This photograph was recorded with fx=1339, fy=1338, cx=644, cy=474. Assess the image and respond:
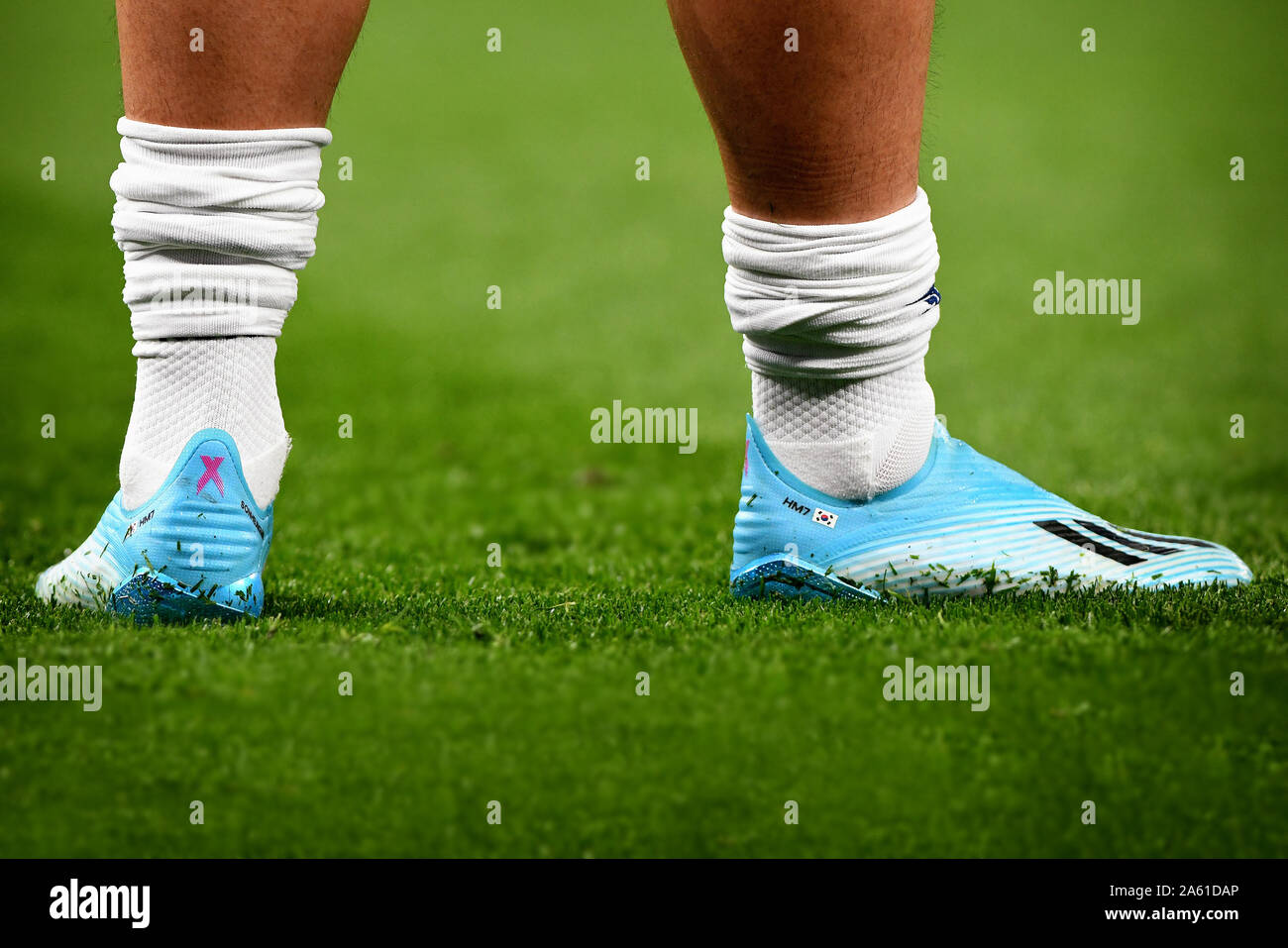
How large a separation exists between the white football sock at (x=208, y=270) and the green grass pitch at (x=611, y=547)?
0.25 meters

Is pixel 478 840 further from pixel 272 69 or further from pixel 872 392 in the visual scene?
pixel 272 69

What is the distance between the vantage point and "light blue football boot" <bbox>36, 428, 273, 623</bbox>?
5.26 feet

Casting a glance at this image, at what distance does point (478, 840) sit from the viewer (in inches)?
47.6

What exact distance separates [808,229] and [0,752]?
1024 mm

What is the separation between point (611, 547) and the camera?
2584 mm

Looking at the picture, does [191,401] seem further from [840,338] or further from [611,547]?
[611,547]

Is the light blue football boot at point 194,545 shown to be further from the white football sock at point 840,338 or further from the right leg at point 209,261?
the white football sock at point 840,338

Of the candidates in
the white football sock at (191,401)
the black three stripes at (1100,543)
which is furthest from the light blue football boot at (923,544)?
the white football sock at (191,401)

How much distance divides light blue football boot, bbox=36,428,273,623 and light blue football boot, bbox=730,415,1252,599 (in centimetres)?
64

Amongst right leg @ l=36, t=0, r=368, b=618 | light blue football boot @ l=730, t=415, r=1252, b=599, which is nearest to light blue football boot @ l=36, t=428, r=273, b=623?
right leg @ l=36, t=0, r=368, b=618

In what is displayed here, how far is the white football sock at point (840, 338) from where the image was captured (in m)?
1.59

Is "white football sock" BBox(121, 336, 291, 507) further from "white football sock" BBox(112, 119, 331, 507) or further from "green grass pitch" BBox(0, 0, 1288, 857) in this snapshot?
"green grass pitch" BBox(0, 0, 1288, 857)

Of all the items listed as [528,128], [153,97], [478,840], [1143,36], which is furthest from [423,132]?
[478,840]

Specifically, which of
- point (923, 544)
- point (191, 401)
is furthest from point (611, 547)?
point (191, 401)
